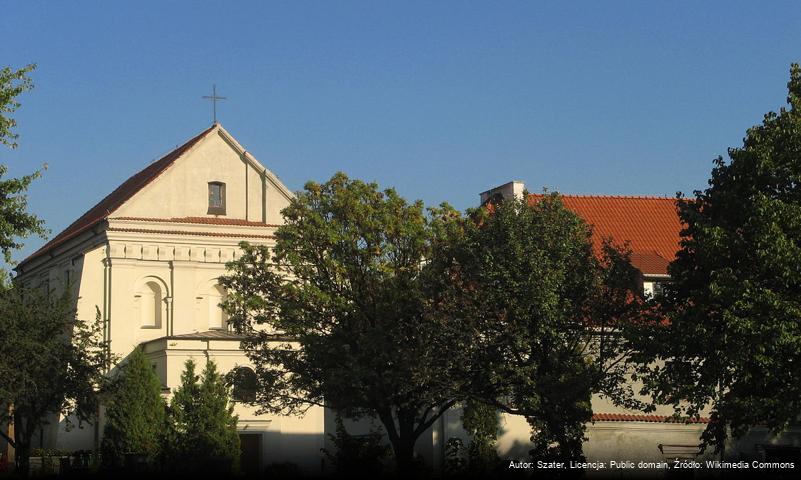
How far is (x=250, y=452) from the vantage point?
53.9 metres

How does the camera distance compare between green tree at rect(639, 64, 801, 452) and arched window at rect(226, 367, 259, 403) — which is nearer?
green tree at rect(639, 64, 801, 452)

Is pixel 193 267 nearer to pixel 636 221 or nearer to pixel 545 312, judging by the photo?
pixel 636 221

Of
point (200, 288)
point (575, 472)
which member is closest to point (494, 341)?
point (575, 472)

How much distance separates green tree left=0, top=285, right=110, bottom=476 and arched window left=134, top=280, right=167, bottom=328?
758 centimetres

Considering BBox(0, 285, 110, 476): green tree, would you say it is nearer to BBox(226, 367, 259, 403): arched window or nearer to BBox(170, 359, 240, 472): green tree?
BBox(170, 359, 240, 472): green tree

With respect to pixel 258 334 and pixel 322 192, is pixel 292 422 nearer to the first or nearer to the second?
pixel 258 334

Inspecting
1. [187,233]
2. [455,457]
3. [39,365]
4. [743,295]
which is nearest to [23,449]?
[39,365]

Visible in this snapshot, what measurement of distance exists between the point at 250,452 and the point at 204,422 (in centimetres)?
542

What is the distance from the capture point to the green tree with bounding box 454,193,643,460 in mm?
34250

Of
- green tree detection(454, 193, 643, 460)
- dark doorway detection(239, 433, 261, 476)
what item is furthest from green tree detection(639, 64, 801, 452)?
dark doorway detection(239, 433, 261, 476)

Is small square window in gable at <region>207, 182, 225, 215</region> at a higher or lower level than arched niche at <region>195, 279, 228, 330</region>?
higher

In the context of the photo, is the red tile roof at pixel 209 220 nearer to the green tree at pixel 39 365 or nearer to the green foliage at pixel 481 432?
the green tree at pixel 39 365

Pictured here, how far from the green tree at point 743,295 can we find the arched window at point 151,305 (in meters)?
29.5

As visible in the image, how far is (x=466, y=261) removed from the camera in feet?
120
